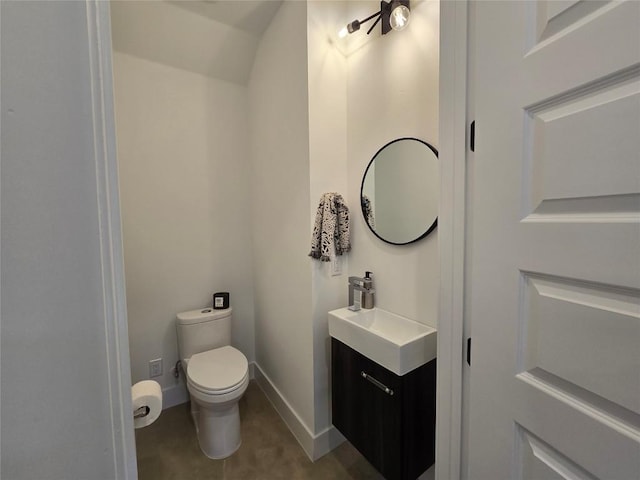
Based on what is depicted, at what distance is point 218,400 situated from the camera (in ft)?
4.70

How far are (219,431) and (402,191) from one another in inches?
66.0

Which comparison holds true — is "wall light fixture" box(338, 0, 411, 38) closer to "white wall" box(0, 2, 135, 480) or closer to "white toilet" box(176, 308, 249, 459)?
"white wall" box(0, 2, 135, 480)

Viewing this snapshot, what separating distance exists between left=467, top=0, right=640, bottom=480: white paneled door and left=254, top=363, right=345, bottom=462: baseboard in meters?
1.03

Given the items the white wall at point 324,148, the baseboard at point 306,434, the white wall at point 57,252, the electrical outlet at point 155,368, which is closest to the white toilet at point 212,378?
the electrical outlet at point 155,368

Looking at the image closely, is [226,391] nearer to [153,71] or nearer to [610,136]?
[610,136]

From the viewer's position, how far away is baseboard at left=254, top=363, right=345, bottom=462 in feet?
4.96

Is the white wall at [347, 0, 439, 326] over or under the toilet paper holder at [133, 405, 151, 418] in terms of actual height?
over

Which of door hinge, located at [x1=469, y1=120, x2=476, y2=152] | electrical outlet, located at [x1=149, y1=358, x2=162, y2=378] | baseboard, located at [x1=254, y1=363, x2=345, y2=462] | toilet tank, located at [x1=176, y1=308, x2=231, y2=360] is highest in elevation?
door hinge, located at [x1=469, y1=120, x2=476, y2=152]

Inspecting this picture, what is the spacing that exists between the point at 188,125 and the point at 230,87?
1.49 ft

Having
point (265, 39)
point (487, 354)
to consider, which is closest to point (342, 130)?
point (265, 39)

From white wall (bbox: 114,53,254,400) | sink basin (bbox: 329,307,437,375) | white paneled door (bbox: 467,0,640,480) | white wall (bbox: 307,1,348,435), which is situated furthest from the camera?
white wall (bbox: 114,53,254,400)

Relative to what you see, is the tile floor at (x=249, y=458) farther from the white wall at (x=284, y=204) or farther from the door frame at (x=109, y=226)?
the door frame at (x=109, y=226)

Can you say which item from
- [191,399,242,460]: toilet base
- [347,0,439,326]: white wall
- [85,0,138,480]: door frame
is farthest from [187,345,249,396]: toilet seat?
Answer: [85,0,138,480]: door frame

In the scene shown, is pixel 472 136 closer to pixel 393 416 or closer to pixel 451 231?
pixel 451 231
